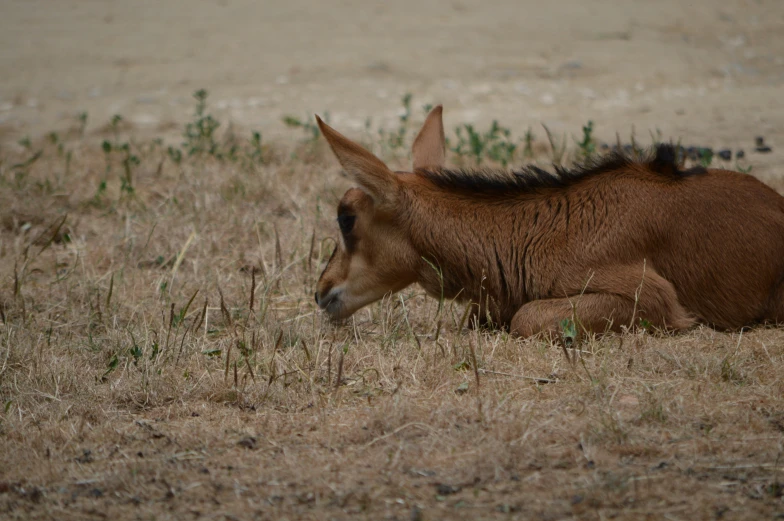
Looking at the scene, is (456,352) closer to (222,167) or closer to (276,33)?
(222,167)

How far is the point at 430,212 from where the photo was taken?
599 centimetres

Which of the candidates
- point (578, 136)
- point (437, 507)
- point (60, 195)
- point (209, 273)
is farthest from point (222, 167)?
point (437, 507)

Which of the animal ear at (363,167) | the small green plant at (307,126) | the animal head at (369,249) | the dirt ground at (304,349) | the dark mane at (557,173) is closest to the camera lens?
the dirt ground at (304,349)

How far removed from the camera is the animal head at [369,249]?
5.92m

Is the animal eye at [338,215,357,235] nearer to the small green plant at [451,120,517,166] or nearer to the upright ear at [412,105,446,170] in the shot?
the upright ear at [412,105,446,170]

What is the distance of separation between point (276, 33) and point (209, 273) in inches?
345

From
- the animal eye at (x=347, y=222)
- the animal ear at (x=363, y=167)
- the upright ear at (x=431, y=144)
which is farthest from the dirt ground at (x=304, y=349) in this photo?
the upright ear at (x=431, y=144)

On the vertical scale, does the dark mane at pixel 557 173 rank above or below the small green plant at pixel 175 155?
above

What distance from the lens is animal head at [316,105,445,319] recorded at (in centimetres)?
592

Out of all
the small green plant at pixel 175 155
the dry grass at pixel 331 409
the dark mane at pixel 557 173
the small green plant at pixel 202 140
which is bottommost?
the dry grass at pixel 331 409

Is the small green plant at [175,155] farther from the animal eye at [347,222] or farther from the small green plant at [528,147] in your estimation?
the animal eye at [347,222]

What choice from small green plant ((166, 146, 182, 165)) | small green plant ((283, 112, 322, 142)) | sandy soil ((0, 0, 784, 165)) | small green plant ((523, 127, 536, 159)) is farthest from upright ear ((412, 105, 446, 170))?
sandy soil ((0, 0, 784, 165))

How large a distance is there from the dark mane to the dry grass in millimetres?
848

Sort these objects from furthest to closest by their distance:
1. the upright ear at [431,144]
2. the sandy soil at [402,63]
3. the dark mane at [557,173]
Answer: the sandy soil at [402,63]
the upright ear at [431,144]
the dark mane at [557,173]
